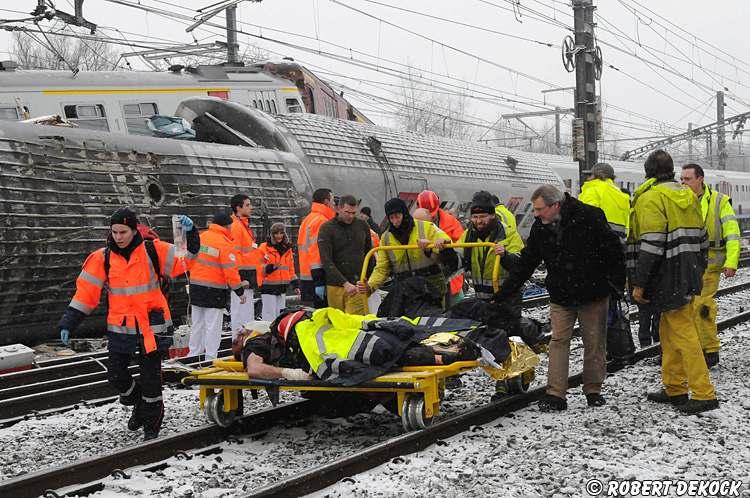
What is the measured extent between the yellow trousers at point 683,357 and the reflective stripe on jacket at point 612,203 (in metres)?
2.20

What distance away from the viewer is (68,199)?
1023cm

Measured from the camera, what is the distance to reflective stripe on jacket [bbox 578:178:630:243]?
873 cm

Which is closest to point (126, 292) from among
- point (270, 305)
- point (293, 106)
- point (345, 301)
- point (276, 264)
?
point (345, 301)

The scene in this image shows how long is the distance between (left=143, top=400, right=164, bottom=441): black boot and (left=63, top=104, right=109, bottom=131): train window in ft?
36.2

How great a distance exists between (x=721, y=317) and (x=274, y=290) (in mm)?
6187

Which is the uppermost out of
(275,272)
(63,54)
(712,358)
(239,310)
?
(63,54)

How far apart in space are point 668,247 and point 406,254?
6.85 ft

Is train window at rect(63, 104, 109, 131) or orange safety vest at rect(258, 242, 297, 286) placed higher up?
train window at rect(63, 104, 109, 131)

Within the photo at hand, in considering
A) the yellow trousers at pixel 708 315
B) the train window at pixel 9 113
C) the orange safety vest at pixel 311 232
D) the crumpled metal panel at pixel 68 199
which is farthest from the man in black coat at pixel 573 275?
the train window at pixel 9 113

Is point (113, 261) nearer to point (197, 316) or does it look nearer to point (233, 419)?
point (233, 419)

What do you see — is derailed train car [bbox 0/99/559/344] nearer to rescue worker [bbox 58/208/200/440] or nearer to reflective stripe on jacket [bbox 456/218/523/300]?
rescue worker [bbox 58/208/200/440]

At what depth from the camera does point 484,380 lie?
797 centimetres

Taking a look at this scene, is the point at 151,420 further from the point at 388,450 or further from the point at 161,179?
the point at 161,179

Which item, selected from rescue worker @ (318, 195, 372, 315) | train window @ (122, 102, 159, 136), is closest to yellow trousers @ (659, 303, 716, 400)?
rescue worker @ (318, 195, 372, 315)
